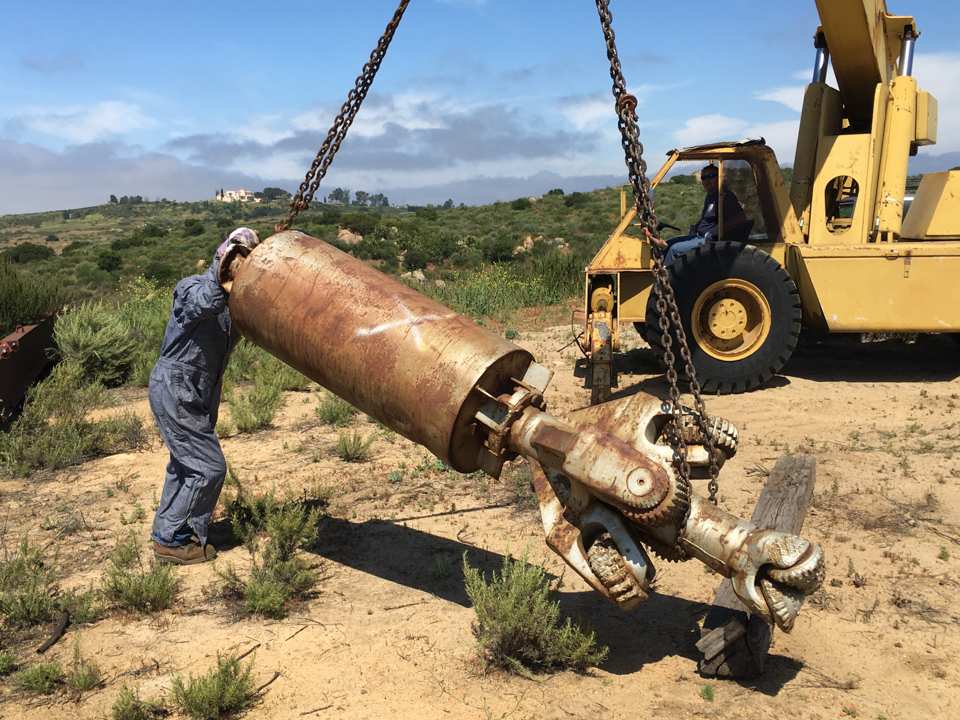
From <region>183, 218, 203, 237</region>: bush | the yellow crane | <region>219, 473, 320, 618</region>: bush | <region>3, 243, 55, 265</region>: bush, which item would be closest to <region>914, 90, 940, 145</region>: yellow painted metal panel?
the yellow crane

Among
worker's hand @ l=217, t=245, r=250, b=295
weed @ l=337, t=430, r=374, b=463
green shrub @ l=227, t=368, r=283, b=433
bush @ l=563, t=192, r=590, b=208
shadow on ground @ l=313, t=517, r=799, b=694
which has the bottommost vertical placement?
shadow on ground @ l=313, t=517, r=799, b=694

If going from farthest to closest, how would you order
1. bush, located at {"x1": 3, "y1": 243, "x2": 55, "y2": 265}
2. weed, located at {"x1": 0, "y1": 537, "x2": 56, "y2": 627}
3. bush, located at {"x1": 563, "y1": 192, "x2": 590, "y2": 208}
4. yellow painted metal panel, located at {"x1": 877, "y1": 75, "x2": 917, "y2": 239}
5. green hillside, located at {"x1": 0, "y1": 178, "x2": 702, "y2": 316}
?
bush, located at {"x1": 563, "y1": 192, "x2": 590, "y2": 208}
bush, located at {"x1": 3, "y1": 243, "x2": 55, "y2": 265}
green hillside, located at {"x1": 0, "y1": 178, "x2": 702, "y2": 316}
yellow painted metal panel, located at {"x1": 877, "y1": 75, "x2": 917, "y2": 239}
weed, located at {"x1": 0, "y1": 537, "x2": 56, "y2": 627}

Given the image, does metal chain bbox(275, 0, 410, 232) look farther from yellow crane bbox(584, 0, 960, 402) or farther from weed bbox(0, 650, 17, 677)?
yellow crane bbox(584, 0, 960, 402)

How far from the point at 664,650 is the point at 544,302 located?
10.5 meters

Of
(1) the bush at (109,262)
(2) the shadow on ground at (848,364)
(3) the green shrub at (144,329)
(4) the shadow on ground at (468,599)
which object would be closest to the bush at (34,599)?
(4) the shadow on ground at (468,599)

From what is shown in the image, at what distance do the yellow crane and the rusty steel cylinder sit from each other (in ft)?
14.0

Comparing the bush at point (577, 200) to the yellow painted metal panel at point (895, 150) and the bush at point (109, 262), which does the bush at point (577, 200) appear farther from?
the yellow painted metal panel at point (895, 150)

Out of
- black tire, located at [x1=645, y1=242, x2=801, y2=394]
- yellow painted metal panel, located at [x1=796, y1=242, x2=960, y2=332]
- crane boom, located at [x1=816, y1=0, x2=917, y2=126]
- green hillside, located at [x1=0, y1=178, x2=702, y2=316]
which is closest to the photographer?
crane boom, located at [x1=816, y1=0, x2=917, y2=126]

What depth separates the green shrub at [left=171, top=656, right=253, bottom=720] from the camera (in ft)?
10.3

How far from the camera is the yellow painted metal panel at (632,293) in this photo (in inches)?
328

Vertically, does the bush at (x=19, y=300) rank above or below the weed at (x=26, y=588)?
above

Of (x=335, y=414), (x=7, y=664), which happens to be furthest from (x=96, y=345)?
(x=7, y=664)

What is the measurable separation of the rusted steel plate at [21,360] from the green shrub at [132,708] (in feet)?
14.4

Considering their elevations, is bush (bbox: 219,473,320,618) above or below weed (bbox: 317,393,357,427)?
below
